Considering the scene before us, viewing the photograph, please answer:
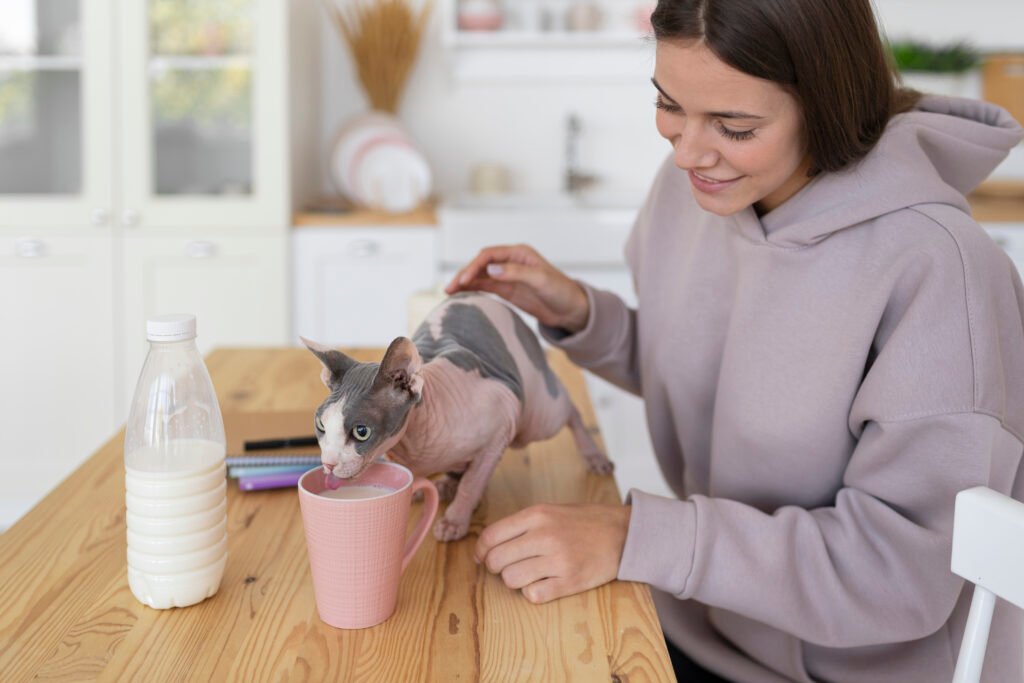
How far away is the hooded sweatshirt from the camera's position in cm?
90

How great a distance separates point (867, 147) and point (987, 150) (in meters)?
0.17

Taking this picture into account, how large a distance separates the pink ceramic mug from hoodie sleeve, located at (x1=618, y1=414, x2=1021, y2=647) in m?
0.23

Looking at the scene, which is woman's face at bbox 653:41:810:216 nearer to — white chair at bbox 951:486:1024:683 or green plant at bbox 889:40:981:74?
white chair at bbox 951:486:1024:683

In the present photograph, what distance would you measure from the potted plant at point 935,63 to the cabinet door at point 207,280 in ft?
6.90

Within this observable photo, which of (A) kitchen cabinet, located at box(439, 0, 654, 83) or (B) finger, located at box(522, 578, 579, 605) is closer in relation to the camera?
(B) finger, located at box(522, 578, 579, 605)

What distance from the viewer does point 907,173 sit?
1.00 meters

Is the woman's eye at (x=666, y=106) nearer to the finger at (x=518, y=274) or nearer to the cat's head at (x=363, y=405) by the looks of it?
the finger at (x=518, y=274)

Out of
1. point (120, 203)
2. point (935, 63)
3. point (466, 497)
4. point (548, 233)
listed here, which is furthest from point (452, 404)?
point (935, 63)

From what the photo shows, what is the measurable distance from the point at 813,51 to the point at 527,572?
0.52 m

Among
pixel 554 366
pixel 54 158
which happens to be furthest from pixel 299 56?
pixel 554 366

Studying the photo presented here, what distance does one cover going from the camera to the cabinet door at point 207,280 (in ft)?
9.43

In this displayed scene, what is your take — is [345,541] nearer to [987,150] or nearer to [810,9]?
[810,9]

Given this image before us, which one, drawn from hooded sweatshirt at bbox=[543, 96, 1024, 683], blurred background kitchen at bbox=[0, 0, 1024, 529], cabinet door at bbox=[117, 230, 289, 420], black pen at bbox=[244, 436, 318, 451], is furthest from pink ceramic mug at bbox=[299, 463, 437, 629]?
cabinet door at bbox=[117, 230, 289, 420]

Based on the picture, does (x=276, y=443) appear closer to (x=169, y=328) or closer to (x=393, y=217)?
(x=169, y=328)
